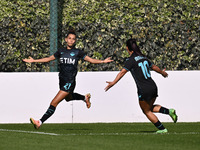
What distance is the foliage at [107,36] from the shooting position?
608 inches

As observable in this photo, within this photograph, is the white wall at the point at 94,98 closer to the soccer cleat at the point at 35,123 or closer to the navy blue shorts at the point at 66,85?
the navy blue shorts at the point at 66,85

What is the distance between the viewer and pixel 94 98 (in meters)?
13.8

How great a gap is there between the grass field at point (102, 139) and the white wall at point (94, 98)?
163 centimetres

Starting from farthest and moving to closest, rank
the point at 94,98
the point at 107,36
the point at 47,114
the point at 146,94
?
the point at 107,36 → the point at 94,98 → the point at 47,114 → the point at 146,94

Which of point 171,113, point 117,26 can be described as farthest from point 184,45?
point 171,113

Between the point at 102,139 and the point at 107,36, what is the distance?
6247 millimetres

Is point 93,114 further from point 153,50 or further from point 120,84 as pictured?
point 153,50

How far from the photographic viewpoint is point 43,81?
45.6ft

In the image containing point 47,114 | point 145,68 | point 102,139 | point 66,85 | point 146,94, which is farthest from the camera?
point 66,85

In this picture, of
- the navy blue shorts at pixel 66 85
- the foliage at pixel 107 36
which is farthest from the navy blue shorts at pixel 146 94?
the foliage at pixel 107 36

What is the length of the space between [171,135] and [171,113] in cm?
68

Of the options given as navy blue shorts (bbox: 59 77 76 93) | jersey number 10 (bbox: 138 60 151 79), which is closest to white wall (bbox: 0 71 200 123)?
navy blue shorts (bbox: 59 77 76 93)

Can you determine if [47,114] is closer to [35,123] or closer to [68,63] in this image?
[35,123]

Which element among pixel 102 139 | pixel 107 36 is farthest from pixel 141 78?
pixel 107 36
